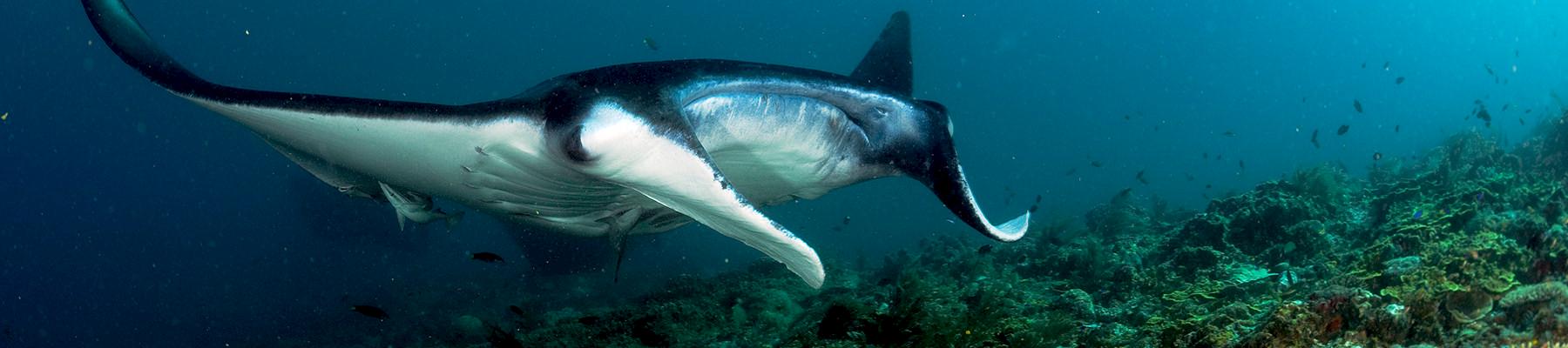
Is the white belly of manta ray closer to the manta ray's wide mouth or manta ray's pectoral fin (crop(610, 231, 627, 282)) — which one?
the manta ray's wide mouth

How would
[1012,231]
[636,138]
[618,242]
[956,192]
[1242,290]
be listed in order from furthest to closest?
[618,242] → [1242,290] → [1012,231] → [956,192] → [636,138]

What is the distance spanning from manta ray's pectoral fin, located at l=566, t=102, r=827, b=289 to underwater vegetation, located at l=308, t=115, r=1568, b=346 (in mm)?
836

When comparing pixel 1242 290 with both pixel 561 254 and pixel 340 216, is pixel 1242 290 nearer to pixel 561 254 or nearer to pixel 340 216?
pixel 561 254

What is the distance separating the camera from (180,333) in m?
17.2

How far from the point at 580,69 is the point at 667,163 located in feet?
179

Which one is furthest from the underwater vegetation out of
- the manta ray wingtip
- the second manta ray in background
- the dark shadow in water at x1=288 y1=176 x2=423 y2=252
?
the dark shadow in water at x1=288 y1=176 x2=423 y2=252

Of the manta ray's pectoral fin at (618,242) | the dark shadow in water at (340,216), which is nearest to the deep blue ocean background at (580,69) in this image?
the dark shadow in water at (340,216)

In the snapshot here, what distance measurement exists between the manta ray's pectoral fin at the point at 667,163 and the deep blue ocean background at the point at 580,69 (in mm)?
26312

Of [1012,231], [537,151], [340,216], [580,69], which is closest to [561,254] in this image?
[340,216]

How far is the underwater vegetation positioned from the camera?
7.54 feet

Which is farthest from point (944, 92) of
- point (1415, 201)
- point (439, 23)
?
point (1415, 201)

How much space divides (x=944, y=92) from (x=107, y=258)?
66238 mm

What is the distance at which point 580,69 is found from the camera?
53500 millimetres

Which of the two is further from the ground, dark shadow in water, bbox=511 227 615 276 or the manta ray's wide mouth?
the manta ray's wide mouth
